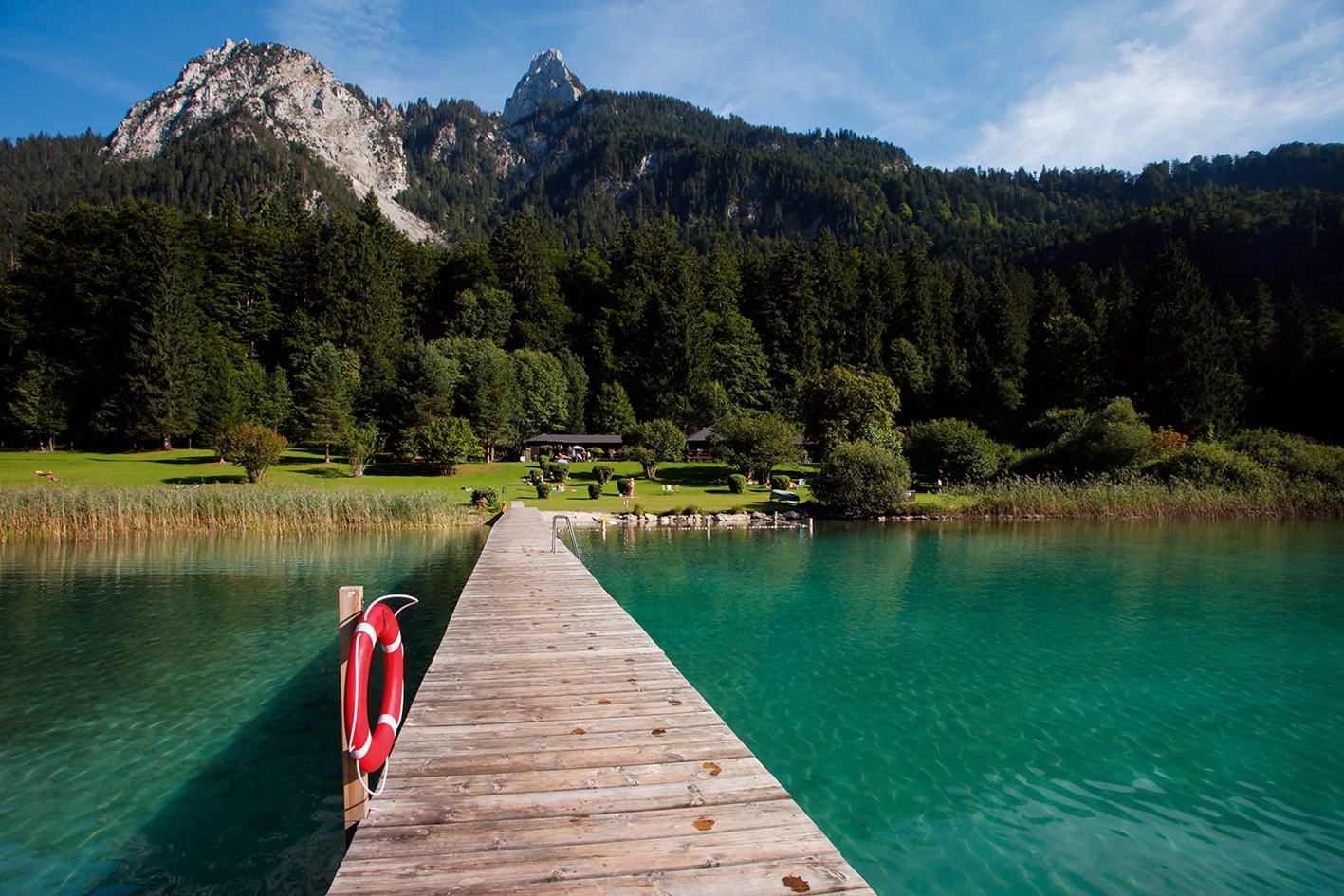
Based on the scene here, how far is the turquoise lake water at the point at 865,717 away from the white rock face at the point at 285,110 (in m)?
158

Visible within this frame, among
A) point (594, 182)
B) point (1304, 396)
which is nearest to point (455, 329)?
point (1304, 396)

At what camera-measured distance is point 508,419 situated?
53.6 m

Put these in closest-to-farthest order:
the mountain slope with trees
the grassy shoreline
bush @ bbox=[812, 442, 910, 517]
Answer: the grassy shoreline → bush @ bbox=[812, 442, 910, 517] → the mountain slope with trees

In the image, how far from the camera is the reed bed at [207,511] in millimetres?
23922

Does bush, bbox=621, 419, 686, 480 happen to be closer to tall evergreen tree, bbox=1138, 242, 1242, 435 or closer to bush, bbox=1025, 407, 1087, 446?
bush, bbox=1025, 407, 1087, 446

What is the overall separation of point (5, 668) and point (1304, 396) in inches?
2882

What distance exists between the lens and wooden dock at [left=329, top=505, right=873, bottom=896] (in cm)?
289

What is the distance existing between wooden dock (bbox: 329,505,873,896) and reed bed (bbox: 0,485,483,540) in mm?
23673

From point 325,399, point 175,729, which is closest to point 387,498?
point 175,729

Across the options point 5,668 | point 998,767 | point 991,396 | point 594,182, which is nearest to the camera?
point 998,767

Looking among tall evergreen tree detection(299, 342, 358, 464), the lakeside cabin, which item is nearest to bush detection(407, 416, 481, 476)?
tall evergreen tree detection(299, 342, 358, 464)

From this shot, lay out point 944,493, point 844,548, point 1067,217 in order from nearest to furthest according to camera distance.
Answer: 1. point 844,548
2. point 944,493
3. point 1067,217

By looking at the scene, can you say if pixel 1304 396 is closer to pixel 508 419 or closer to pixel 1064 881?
pixel 508 419

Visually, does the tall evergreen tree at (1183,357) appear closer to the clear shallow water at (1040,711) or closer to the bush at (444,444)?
the clear shallow water at (1040,711)
